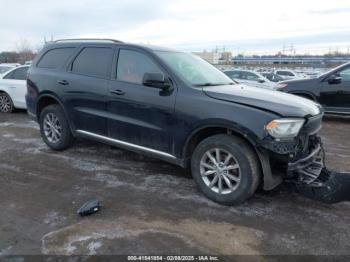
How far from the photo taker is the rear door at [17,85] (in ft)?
34.4

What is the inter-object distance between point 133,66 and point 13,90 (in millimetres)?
6861

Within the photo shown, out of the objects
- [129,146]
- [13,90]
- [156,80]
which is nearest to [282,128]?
[156,80]

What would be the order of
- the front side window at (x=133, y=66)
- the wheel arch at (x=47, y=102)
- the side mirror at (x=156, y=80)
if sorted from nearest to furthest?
the side mirror at (x=156, y=80), the front side window at (x=133, y=66), the wheel arch at (x=47, y=102)

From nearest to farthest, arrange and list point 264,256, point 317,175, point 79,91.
Answer: 1. point 264,256
2. point 317,175
3. point 79,91

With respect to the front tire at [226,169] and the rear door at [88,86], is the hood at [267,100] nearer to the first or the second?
the front tire at [226,169]

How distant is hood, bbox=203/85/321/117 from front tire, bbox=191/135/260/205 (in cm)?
45

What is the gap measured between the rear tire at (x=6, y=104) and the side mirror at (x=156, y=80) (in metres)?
7.67

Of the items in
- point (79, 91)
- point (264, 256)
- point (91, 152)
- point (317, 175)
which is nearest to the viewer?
point (264, 256)

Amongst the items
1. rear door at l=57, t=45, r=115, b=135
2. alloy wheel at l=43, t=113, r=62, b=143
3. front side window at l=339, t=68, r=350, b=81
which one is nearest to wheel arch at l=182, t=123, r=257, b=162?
rear door at l=57, t=45, r=115, b=135

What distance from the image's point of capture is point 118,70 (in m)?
5.21

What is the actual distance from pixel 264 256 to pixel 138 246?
1.13 m

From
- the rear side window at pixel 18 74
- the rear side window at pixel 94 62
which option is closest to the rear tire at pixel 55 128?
the rear side window at pixel 94 62

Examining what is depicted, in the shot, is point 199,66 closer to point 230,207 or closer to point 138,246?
point 230,207

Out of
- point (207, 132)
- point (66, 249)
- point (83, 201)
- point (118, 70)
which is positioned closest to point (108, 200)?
point (83, 201)
